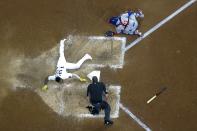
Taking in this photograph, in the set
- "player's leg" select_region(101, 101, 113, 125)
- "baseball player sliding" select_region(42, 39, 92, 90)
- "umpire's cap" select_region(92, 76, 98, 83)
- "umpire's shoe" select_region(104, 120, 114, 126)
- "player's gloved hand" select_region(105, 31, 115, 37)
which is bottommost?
"umpire's shoe" select_region(104, 120, 114, 126)

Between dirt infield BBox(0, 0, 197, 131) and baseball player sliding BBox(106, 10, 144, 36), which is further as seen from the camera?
baseball player sliding BBox(106, 10, 144, 36)

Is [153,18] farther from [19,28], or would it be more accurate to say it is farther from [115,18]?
[19,28]

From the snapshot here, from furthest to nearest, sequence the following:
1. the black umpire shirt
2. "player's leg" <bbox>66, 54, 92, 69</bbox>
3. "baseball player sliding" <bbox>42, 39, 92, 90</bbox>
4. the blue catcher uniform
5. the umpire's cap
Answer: the blue catcher uniform
"player's leg" <bbox>66, 54, 92, 69</bbox>
"baseball player sliding" <bbox>42, 39, 92, 90</bbox>
the umpire's cap
the black umpire shirt

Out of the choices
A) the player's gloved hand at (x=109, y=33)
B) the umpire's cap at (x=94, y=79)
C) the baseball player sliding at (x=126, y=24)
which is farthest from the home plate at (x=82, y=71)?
the umpire's cap at (x=94, y=79)

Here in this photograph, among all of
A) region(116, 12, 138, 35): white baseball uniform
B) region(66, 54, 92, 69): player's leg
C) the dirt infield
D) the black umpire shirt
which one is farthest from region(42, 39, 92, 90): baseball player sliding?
region(116, 12, 138, 35): white baseball uniform

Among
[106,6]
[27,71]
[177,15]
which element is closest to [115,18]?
[106,6]

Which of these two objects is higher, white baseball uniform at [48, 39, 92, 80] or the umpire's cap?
white baseball uniform at [48, 39, 92, 80]

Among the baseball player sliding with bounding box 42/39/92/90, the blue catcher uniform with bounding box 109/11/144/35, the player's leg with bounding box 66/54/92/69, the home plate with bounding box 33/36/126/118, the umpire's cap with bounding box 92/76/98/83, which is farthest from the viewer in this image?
the blue catcher uniform with bounding box 109/11/144/35

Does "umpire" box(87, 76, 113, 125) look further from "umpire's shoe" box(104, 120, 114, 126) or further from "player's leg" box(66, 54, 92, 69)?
"player's leg" box(66, 54, 92, 69)
